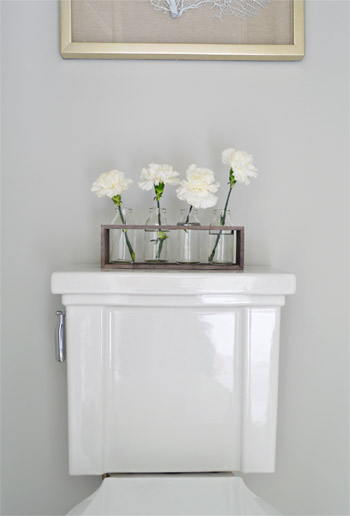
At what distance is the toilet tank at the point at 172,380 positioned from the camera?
1.10m

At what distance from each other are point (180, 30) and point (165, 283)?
62 centimetres

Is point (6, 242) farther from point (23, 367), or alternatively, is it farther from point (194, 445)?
point (194, 445)

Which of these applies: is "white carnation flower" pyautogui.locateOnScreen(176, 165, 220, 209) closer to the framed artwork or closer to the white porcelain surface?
the framed artwork

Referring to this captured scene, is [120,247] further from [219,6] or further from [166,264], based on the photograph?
[219,6]

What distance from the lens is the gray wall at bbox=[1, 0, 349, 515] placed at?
51.6 inches

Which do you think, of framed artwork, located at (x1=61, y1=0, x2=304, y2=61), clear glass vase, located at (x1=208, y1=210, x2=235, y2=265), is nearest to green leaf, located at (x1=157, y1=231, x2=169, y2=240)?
clear glass vase, located at (x1=208, y1=210, x2=235, y2=265)

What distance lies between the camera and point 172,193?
1.31m

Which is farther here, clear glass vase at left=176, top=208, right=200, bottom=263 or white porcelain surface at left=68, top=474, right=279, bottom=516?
clear glass vase at left=176, top=208, right=200, bottom=263

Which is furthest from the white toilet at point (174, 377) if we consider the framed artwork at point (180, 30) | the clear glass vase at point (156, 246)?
the framed artwork at point (180, 30)

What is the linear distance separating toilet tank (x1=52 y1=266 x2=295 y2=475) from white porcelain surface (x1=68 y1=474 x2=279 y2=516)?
0.09 metres

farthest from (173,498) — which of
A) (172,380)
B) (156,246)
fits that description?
(156,246)

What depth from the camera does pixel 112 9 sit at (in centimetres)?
129

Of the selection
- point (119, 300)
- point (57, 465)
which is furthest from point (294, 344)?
point (57, 465)

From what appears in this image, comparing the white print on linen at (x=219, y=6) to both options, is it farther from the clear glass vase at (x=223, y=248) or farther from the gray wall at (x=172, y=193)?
the clear glass vase at (x=223, y=248)
